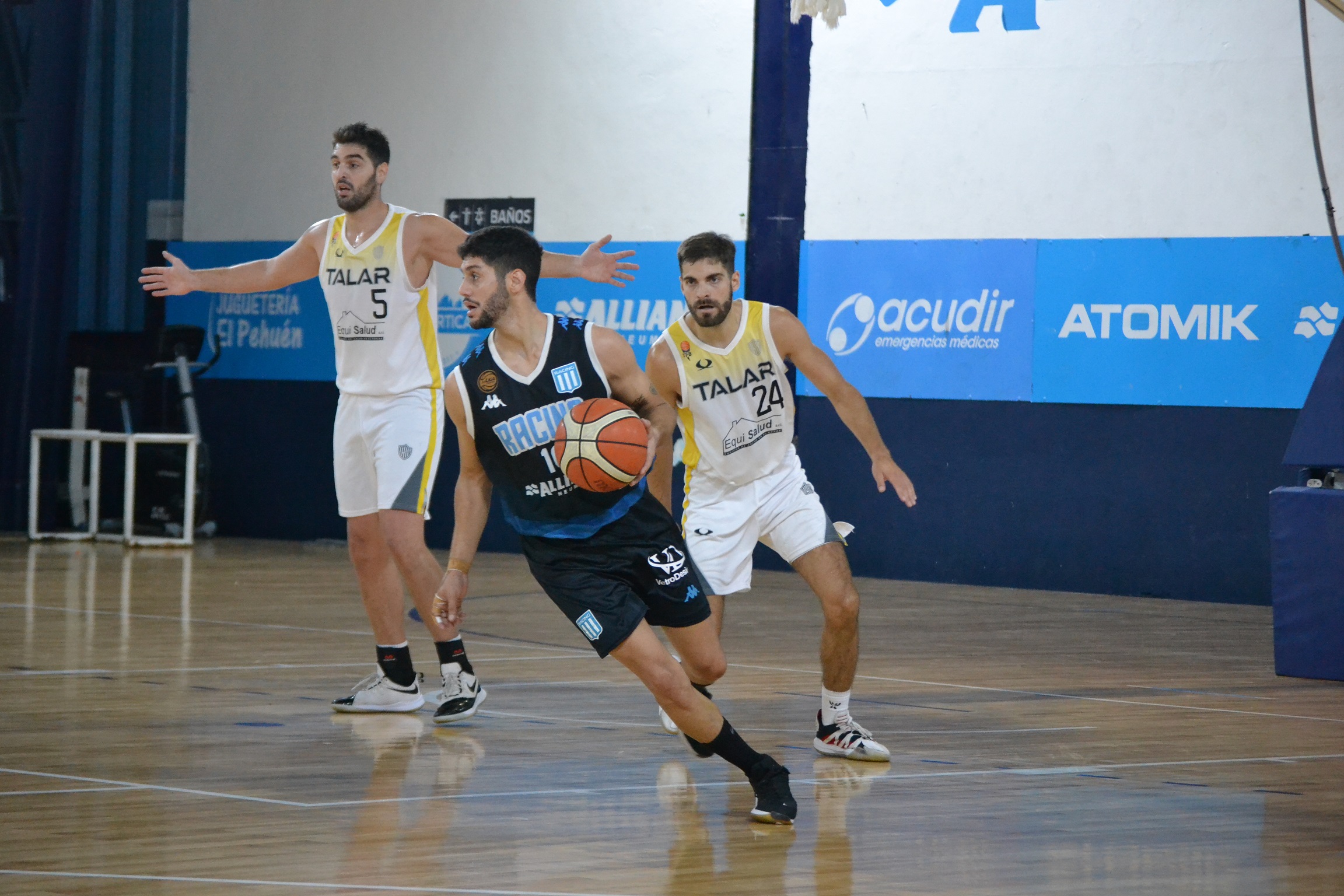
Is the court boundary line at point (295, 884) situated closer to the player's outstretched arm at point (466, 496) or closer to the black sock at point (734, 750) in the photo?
the black sock at point (734, 750)

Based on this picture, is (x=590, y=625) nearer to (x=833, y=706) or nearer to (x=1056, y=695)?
(x=833, y=706)

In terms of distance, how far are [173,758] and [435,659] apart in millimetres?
2760

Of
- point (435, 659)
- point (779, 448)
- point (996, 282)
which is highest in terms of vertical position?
point (996, 282)

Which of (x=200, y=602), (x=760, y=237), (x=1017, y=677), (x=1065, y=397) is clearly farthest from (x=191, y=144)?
(x=1017, y=677)

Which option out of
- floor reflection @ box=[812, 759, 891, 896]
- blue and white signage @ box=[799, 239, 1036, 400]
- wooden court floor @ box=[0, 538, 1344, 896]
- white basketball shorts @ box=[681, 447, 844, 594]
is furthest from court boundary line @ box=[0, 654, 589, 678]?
blue and white signage @ box=[799, 239, 1036, 400]

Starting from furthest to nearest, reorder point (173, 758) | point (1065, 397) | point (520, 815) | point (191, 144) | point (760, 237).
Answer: point (191, 144)
point (760, 237)
point (1065, 397)
point (173, 758)
point (520, 815)

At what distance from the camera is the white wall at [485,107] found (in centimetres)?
1354

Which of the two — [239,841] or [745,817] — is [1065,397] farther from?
[239,841]

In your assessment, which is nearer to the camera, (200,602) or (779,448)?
(779,448)

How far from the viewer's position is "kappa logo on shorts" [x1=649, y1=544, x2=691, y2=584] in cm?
492

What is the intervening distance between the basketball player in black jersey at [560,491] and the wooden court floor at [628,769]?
0.49m

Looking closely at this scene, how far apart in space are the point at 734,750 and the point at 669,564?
0.52 meters

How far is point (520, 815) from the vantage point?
4828 millimetres

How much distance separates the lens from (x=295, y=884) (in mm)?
3965
